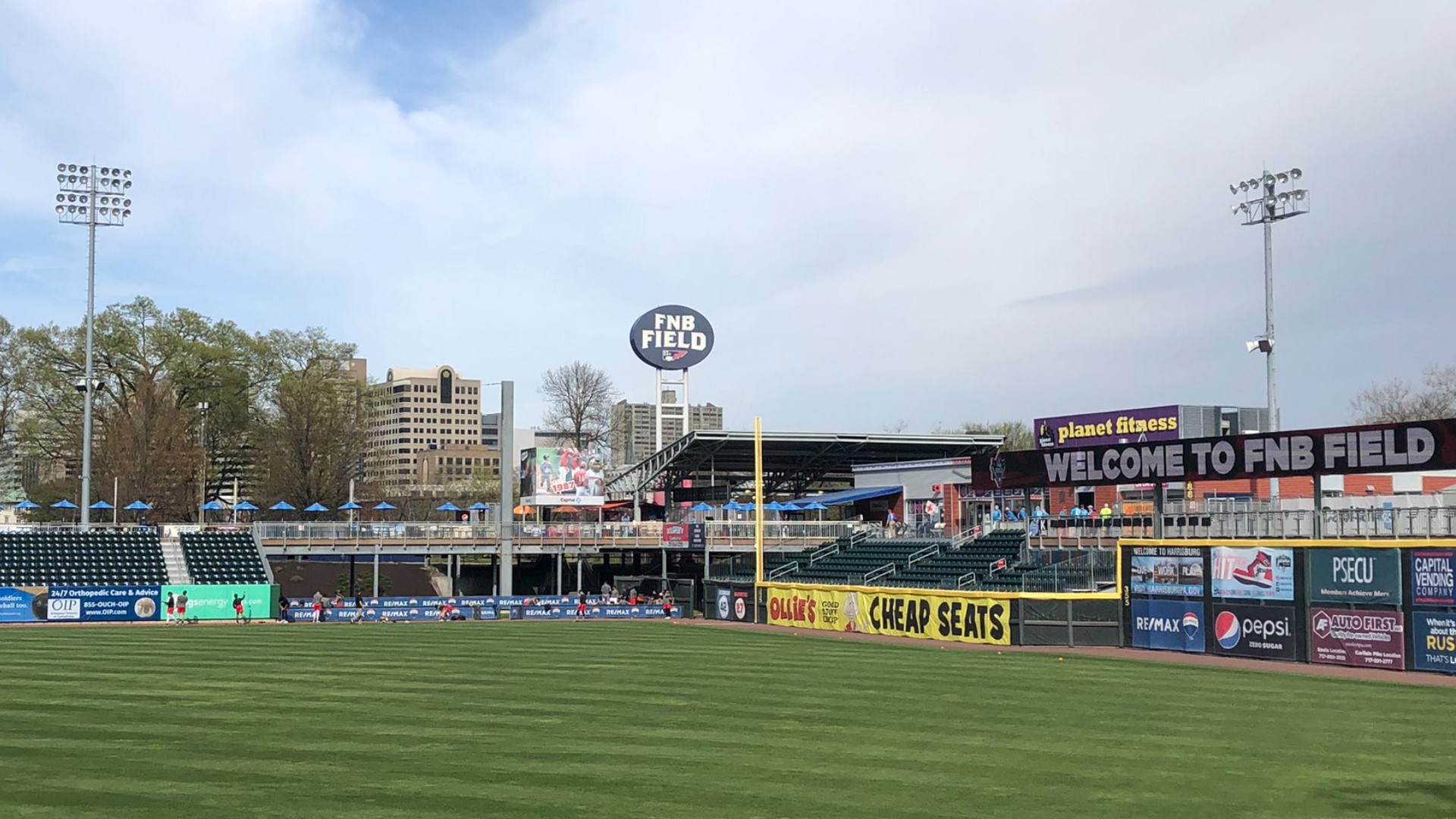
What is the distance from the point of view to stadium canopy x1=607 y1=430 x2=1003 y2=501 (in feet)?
233

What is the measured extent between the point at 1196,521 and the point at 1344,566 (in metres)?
16.3

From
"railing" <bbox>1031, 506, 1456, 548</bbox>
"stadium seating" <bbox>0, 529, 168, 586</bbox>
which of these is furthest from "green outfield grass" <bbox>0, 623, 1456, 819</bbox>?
"stadium seating" <bbox>0, 529, 168, 586</bbox>

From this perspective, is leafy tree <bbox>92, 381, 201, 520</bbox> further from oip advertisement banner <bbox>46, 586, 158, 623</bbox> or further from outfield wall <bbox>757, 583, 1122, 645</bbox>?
outfield wall <bbox>757, 583, 1122, 645</bbox>

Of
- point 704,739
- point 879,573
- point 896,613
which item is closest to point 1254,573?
point 896,613

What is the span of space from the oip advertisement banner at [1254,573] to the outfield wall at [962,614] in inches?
149

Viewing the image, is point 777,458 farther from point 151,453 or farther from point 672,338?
point 151,453

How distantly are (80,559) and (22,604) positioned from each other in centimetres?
665

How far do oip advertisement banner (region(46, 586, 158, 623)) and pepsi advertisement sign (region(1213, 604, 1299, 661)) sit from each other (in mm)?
40436

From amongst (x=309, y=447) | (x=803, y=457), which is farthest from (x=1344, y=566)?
(x=309, y=447)

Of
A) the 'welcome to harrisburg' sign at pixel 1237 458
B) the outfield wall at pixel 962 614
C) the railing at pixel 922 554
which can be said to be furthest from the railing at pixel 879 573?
the 'welcome to harrisburg' sign at pixel 1237 458

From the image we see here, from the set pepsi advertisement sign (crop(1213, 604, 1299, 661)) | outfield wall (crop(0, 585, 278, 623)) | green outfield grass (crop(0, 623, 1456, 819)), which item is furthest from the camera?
outfield wall (crop(0, 585, 278, 623))

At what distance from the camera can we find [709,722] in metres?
20.4

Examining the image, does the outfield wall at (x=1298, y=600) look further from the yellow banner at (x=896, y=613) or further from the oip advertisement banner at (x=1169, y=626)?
the yellow banner at (x=896, y=613)

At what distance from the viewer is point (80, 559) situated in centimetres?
5647
